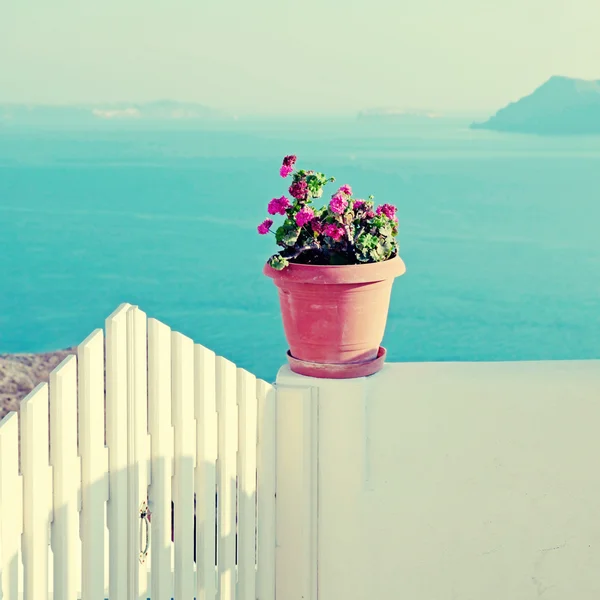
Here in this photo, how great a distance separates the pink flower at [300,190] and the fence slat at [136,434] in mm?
667

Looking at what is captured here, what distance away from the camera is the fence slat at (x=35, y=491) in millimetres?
1696

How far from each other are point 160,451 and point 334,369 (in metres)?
0.63

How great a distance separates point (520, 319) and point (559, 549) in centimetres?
1108

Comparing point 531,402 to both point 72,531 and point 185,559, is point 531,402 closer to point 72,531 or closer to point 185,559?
point 185,559

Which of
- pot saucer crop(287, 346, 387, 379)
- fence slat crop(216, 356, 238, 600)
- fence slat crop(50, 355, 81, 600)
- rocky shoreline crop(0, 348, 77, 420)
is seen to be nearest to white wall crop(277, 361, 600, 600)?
pot saucer crop(287, 346, 387, 379)

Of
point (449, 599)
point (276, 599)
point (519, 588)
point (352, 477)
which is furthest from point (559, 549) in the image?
point (276, 599)

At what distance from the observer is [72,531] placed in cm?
186

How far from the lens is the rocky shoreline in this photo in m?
5.94

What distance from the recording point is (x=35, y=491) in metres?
1.71

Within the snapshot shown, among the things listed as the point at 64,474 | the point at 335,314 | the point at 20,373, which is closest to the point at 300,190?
the point at 335,314

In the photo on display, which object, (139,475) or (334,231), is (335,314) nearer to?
(334,231)

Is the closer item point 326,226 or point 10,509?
point 10,509

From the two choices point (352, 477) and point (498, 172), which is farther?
point (498, 172)

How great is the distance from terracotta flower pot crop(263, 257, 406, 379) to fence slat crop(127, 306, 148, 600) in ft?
1.86
